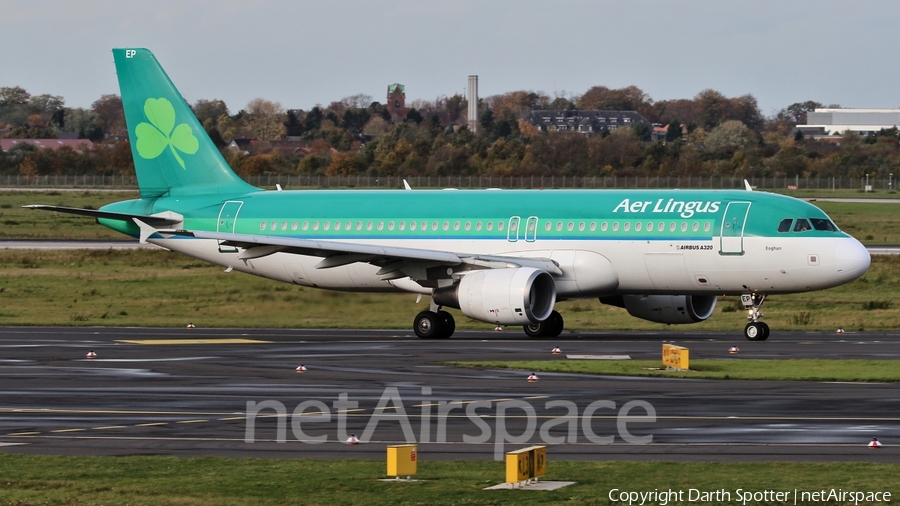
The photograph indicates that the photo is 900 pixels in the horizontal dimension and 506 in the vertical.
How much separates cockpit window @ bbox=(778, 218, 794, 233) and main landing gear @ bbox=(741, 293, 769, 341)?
2.00m

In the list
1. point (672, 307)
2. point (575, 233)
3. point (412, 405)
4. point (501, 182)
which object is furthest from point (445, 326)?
point (501, 182)

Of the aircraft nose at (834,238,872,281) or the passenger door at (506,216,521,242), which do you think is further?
the passenger door at (506,216,521,242)

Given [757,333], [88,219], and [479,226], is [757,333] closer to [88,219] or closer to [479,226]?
[479,226]

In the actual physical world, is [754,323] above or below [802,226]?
below

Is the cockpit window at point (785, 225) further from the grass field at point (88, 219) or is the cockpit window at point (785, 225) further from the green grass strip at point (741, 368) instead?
the grass field at point (88, 219)

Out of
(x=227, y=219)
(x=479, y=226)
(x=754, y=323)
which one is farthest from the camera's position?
(x=227, y=219)

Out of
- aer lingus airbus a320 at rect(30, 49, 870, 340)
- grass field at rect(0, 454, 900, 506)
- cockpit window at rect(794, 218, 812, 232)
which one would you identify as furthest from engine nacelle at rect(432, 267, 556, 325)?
grass field at rect(0, 454, 900, 506)

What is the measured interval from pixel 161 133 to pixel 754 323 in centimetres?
2002

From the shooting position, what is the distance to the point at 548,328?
3991 centimetres

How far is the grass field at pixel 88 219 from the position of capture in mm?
83438

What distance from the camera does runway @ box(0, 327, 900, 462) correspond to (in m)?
18.8

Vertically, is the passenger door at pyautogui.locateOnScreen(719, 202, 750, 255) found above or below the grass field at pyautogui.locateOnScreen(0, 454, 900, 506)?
above

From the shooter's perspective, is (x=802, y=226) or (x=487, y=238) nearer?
(x=802, y=226)

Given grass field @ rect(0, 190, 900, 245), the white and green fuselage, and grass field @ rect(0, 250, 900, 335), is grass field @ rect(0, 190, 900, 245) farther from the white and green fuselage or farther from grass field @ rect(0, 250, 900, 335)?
the white and green fuselage
